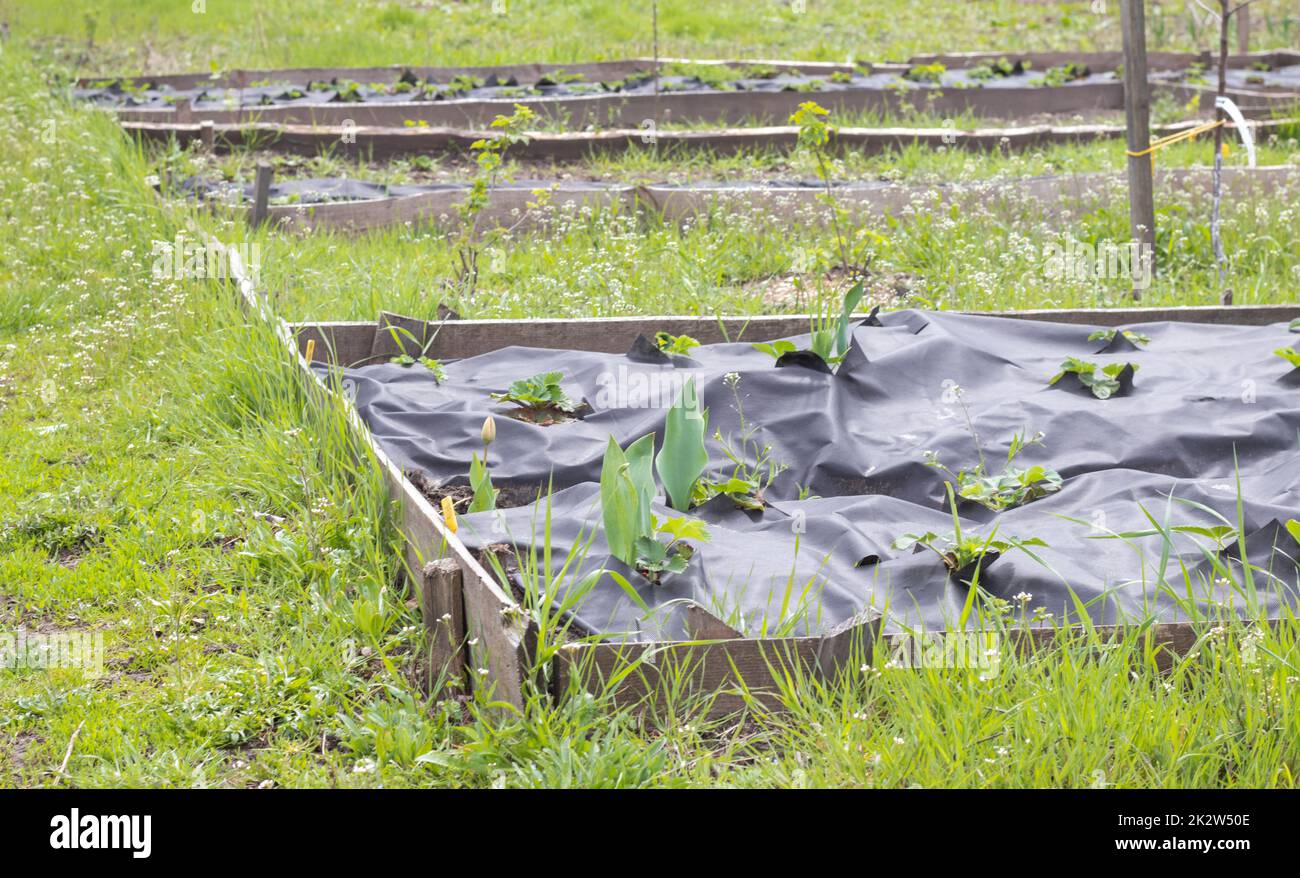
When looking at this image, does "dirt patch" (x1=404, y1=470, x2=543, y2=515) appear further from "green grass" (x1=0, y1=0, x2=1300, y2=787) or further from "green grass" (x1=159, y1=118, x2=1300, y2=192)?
"green grass" (x1=159, y1=118, x2=1300, y2=192)

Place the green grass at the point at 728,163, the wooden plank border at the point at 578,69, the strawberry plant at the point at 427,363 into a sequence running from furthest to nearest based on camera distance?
the wooden plank border at the point at 578,69 < the green grass at the point at 728,163 < the strawberry plant at the point at 427,363

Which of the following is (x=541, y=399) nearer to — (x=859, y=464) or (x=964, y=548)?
(x=859, y=464)

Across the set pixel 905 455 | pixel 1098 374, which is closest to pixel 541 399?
pixel 905 455

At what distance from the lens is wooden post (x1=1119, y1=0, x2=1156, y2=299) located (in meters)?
4.78

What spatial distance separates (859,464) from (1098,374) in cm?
98

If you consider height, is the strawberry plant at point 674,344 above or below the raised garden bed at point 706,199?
below

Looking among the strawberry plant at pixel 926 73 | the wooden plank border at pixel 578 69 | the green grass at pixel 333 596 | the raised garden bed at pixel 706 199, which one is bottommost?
the green grass at pixel 333 596

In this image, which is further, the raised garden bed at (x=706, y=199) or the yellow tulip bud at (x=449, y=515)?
the raised garden bed at (x=706, y=199)

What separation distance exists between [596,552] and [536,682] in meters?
0.57

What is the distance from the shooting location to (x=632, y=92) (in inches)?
387

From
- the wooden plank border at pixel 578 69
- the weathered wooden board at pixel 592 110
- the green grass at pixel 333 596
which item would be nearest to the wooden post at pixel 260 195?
the green grass at pixel 333 596

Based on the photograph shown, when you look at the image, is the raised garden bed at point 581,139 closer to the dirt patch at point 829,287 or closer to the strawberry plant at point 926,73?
the dirt patch at point 829,287

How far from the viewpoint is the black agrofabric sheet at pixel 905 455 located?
2.55 m

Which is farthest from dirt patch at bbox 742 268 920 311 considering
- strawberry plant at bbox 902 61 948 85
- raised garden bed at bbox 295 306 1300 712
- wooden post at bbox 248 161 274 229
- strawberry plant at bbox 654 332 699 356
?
strawberry plant at bbox 902 61 948 85
